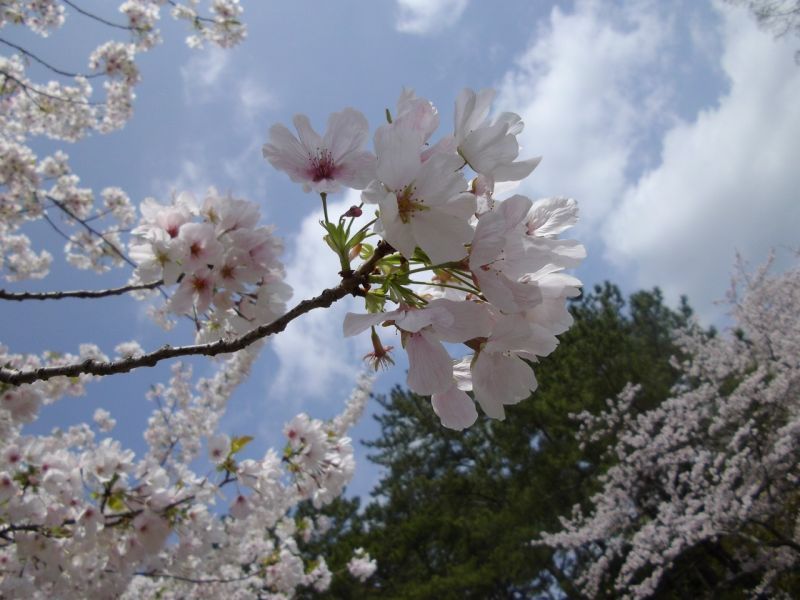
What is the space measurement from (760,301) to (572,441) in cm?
403

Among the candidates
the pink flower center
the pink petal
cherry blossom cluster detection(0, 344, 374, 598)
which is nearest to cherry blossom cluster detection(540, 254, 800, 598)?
cherry blossom cluster detection(0, 344, 374, 598)

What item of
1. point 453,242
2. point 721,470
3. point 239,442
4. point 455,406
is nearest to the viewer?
point 453,242

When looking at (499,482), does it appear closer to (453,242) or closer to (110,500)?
(110,500)

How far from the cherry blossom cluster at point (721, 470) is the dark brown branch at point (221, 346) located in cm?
Answer: 721

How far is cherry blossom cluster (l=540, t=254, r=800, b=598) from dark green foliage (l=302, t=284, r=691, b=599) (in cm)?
80

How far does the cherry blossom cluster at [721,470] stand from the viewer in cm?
680

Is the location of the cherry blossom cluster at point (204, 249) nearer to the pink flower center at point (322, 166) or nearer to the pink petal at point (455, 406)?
the pink flower center at point (322, 166)

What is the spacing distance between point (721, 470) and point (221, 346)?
8.81 m

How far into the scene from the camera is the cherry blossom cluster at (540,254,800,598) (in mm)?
6797

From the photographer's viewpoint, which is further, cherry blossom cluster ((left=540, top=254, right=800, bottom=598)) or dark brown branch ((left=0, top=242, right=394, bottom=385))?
cherry blossom cluster ((left=540, top=254, right=800, bottom=598))

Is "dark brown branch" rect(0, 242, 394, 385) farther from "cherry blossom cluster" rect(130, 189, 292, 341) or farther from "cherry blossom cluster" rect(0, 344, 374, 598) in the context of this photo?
"cherry blossom cluster" rect(0, 344, 374, 598)

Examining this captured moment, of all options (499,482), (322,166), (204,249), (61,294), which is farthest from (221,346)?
(499,482)

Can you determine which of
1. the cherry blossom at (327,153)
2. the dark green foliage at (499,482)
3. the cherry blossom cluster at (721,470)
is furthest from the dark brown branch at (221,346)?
the dark green foliage at (499,482)

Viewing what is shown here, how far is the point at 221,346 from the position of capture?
1.03m
